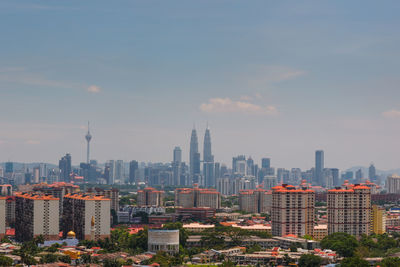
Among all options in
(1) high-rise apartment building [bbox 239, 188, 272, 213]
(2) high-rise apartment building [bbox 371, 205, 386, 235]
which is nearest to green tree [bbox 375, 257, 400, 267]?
(2) high-rise apartment building [bbox 371, 205, 386, 235]

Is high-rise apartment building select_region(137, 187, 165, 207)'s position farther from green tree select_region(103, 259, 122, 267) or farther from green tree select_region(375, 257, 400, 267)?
green tree select_region(375, 257, 400, 267)

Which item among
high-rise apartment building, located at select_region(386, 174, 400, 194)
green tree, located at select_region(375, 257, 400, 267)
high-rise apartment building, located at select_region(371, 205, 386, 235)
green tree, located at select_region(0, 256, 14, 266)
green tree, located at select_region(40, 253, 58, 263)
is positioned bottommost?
green tree, located at select_region(40, 253, 58, 263)

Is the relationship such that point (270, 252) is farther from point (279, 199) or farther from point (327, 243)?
point (279, 199)

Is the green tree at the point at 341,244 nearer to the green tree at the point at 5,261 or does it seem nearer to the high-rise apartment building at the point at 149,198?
the green tree at the point at 5,261

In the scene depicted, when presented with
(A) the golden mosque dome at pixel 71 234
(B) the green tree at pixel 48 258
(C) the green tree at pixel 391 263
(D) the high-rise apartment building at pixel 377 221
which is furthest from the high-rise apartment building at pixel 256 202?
(C) the green tree at pixel 391 263

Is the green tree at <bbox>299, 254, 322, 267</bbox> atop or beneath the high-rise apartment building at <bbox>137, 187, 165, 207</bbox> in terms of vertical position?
beneath

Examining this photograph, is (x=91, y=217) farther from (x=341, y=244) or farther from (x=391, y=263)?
(x=391, y=263)
